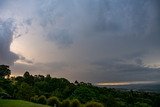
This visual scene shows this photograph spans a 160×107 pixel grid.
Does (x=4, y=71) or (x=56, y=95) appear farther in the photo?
(x=4, y=71)

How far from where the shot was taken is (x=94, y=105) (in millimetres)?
84500

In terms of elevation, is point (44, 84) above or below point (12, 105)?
above

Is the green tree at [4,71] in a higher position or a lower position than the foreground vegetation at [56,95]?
higher

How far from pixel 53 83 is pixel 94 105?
7598 cm

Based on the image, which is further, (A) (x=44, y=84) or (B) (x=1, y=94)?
(A) (x=44, y=84)

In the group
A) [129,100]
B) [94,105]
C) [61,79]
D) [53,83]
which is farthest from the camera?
[61,79]

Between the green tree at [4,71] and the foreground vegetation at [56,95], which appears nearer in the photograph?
the foreground vegetation at [56,95]

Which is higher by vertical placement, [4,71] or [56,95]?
[4,71]

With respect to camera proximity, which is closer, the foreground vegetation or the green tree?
the foreground vegetation

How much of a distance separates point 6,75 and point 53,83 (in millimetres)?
22634

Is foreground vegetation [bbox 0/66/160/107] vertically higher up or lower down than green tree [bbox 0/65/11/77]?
lower down

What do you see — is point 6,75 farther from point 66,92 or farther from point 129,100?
point 129,100

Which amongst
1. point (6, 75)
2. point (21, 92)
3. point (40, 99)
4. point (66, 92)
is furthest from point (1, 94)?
point (6, 75)

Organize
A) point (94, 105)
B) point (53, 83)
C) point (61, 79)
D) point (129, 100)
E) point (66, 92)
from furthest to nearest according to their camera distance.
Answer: point (61, 79) → point (53, 83) → point (129, 100) → point (66, 92) → point (94, 105)
